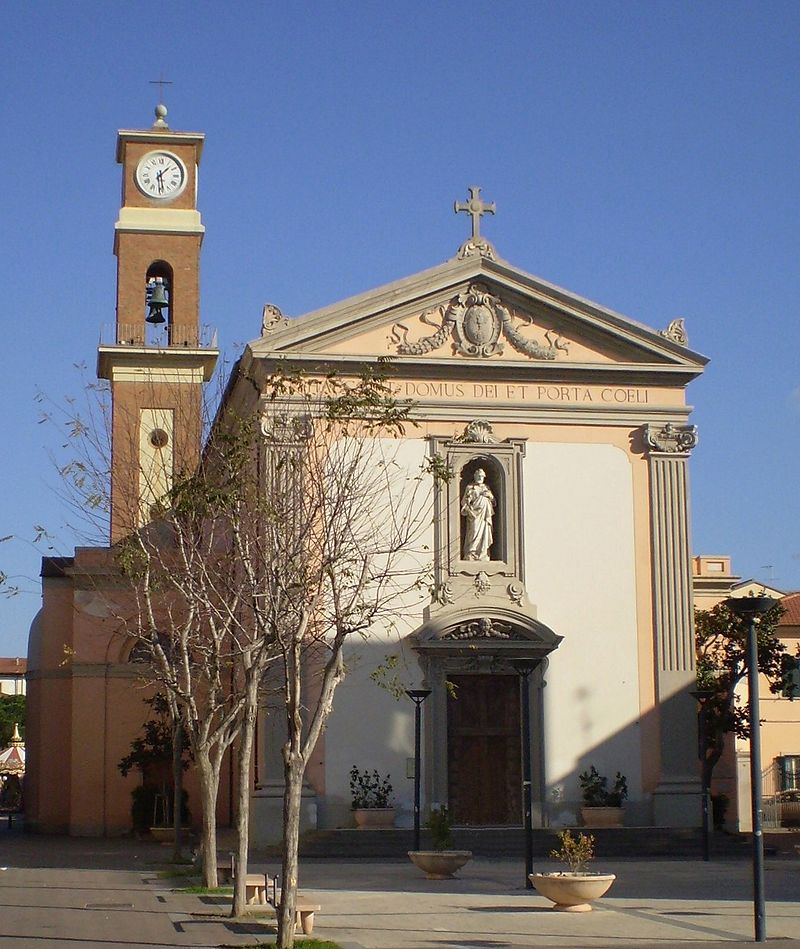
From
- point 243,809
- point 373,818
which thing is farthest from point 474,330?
point 243,809

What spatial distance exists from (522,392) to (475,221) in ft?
13.0

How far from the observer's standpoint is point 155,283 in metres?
40.2

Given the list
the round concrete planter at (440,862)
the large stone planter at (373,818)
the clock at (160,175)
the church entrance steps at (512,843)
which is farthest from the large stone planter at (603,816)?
the clock at (160,175)

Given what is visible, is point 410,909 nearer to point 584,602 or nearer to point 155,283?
point 584,602

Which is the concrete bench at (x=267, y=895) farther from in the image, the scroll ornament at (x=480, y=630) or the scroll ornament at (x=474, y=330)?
the scroll ornament at (x=474, y=330)

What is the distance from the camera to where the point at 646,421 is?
3291 cm

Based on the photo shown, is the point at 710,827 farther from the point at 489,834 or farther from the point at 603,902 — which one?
the point at 603,902

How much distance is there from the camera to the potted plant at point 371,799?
2998 centimetres

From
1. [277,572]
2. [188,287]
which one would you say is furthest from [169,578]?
[188,287]

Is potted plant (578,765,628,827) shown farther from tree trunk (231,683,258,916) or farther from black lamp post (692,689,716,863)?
tree trunk (231,683,258,916)

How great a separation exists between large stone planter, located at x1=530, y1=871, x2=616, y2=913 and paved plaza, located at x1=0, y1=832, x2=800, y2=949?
25 cm

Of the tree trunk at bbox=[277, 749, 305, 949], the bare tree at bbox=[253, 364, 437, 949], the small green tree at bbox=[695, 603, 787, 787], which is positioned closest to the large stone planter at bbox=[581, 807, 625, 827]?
the small green tree at bbox=[695, 603, 787, 787]

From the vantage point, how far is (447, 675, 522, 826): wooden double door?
3142cm

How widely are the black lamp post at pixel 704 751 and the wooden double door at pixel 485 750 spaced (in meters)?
3.73
